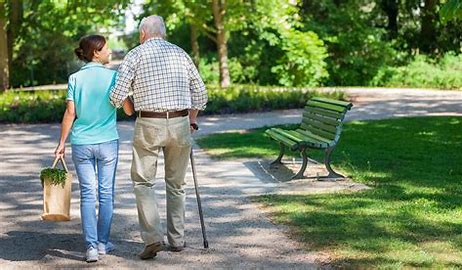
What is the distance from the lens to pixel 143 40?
5984 millimetres

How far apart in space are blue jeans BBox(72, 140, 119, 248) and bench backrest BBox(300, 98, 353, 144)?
408 centimetres

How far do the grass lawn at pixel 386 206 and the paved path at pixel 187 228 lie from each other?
12.1 inches

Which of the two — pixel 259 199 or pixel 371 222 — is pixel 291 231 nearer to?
pixel 371 222

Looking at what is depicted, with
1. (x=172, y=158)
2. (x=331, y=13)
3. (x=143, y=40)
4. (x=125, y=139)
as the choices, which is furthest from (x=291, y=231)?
(x=331, y=13)

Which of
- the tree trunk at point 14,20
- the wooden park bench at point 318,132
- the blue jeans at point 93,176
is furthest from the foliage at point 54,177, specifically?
the tree trunk at point 14,20

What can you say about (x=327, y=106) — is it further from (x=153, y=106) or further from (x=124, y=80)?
(x=124, y=80)

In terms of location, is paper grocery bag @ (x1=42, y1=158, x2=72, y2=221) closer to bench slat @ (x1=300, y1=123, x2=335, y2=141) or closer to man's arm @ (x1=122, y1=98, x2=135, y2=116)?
man's arm @ (x1=122, y1=98, x2=135, y2=116)

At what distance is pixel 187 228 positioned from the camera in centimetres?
707

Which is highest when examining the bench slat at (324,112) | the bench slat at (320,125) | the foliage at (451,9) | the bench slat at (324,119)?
the foliage at (451,9)

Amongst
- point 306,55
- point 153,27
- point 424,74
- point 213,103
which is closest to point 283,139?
point 153,27

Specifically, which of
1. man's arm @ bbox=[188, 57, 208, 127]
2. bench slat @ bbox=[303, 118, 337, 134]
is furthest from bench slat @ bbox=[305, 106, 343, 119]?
man's arm @ bbox=[188, 57, 208, 127]

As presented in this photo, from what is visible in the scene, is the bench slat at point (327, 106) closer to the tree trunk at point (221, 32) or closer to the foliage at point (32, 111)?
the foliage at point (32, 111)

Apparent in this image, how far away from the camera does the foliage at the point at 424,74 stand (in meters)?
29.8

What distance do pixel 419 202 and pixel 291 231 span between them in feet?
5.33
